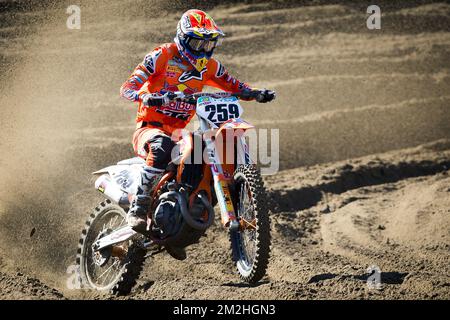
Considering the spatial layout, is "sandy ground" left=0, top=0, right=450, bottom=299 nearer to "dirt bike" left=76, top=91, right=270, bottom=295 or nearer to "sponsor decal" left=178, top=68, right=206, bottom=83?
"dirt bike" left=76, top=91, right=270, bottom=295

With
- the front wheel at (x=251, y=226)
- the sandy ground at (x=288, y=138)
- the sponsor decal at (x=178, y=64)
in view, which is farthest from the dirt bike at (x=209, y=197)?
the sponsor decal at (x=178, y=64)

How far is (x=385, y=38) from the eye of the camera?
16.1 m

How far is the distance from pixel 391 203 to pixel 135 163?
3976 mm

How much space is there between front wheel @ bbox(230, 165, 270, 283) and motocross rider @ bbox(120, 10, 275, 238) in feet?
2.81

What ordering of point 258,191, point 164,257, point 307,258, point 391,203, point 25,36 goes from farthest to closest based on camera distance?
point 25,36, point 391,203, point 164,257, point 307,258, point 258,191

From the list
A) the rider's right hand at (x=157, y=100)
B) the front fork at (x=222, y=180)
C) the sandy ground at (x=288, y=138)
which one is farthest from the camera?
the sandy ground at (x=288, y=138)

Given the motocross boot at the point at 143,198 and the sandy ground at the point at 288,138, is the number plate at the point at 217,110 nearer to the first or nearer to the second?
the motocross boot at the point at 143,198

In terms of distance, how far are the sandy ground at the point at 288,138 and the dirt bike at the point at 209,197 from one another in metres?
0.39

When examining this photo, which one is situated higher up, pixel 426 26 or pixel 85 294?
pixel 426 26

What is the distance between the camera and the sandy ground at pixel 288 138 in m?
8.21

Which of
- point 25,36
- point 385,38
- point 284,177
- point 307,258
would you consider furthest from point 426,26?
point 307,258

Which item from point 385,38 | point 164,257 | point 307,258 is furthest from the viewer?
point 385,38

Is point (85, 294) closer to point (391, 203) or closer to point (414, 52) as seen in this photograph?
point (391, 203)

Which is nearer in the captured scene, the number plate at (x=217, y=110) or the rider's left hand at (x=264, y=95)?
the number plate at (x=217, y=110)
